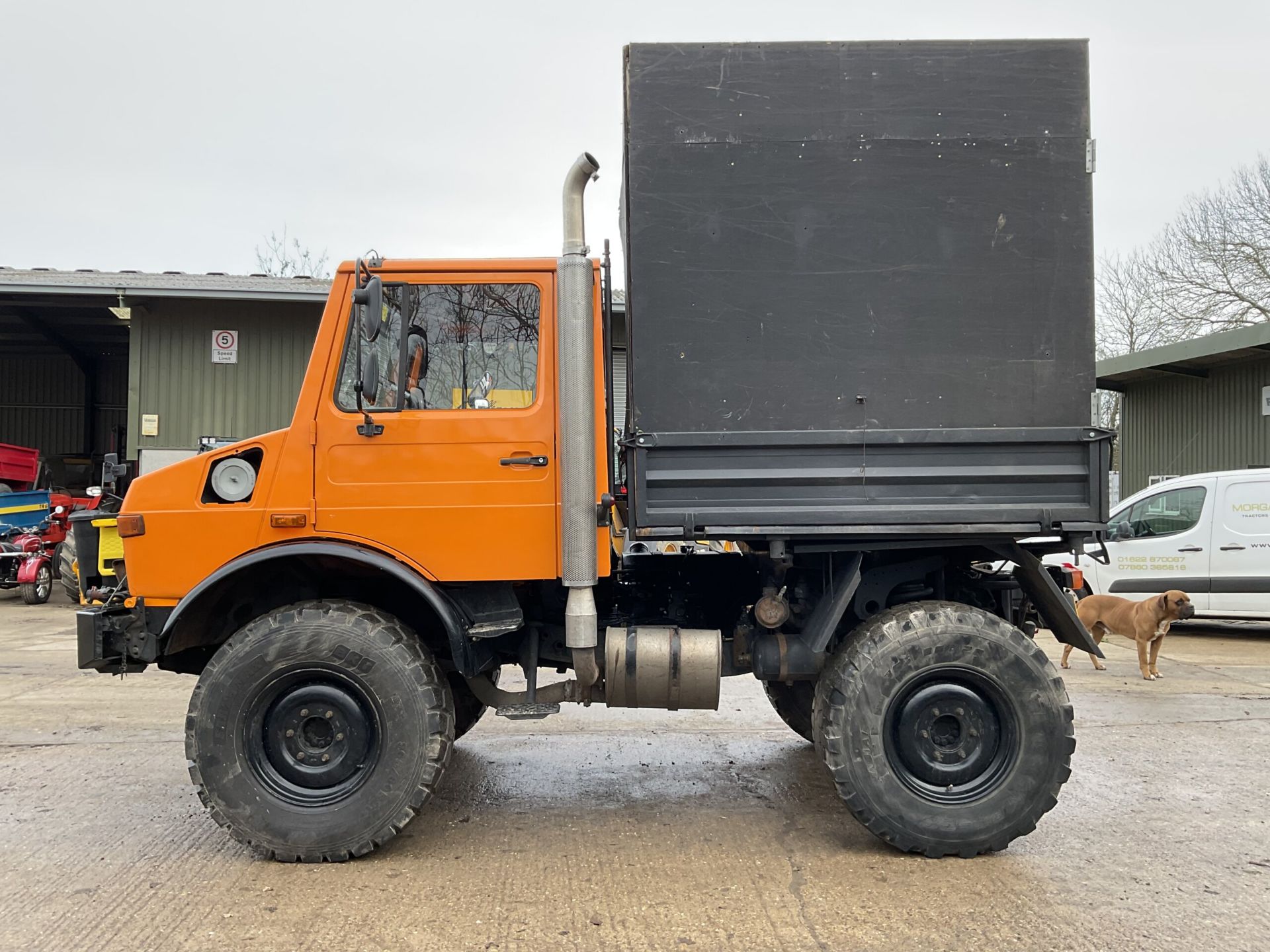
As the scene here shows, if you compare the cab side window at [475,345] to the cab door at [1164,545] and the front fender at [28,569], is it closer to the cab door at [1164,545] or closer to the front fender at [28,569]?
the cab door at [1164,545]

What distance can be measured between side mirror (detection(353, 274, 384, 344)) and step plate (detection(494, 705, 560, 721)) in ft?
5.78

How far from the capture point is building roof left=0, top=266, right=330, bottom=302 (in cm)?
1360

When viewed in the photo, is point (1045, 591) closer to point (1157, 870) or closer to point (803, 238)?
point (1157, 870)

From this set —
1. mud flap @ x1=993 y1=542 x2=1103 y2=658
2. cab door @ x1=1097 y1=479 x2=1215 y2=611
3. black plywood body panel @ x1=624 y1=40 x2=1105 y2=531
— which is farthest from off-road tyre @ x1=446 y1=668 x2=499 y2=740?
cab door @ x1=1097 y1=479 x2=1215 y2=611

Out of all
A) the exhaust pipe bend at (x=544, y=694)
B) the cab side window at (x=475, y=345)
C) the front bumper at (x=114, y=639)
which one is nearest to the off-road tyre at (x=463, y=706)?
the exhaust pipe bend at (x=544, y=694)

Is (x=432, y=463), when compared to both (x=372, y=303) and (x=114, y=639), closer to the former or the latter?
(x=372, y=303)

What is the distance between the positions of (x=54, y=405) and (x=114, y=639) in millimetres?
21196

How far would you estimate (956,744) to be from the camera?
3984 mm

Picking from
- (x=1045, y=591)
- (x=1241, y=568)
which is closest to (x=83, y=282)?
(x=1045, y=591)

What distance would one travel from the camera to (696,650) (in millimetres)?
4098

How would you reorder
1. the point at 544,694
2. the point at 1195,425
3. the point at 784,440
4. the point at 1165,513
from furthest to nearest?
the point at 1195,425
the point at 1165,513
the point at 544,694
the point at 784,440

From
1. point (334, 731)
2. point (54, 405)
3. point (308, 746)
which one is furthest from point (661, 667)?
point (54, 405)

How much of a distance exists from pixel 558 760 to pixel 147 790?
225 cm

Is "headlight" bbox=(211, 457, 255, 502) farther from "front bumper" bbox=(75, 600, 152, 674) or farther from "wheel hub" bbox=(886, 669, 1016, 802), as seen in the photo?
"wheel hub" bbox=(886, 669, 1016, 802)
